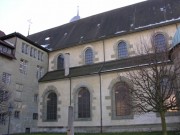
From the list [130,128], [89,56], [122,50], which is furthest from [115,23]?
[130,128]

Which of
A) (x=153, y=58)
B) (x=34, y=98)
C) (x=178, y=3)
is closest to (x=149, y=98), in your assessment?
(x=153, y=58)

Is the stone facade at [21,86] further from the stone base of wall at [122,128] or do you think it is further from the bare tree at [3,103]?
the stone base of wall at [122,128]

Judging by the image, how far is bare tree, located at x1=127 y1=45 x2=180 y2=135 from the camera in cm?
1612

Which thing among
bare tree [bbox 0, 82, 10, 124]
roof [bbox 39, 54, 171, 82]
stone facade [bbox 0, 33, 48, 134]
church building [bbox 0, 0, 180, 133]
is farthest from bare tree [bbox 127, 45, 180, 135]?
stone facade [bbox 0, 33, 48, 134]

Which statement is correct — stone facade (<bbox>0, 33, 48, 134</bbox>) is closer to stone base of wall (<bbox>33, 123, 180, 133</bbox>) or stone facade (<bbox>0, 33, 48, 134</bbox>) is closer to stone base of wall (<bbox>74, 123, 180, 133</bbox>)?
stone base of wall (<bbox>33, 123, 180, 133</bbox>)

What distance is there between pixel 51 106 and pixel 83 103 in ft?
15.0

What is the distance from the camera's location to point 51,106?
1123 inches

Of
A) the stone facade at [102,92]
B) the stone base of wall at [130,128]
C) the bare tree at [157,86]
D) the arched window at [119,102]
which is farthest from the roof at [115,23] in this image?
the stone base of wall at [130,128]

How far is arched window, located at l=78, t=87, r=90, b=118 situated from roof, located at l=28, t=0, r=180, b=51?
6.49 m

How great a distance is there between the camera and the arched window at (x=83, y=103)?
25.9 meters

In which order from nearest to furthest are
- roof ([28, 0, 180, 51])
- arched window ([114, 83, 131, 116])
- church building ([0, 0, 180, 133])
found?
church building ([0, 0, 180, 133]), arched window ([114, 83, 131, 116]), roof ([28, 0, 180, 51])

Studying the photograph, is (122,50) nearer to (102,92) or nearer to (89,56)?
(89,56)

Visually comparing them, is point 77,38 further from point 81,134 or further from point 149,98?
point 149,98

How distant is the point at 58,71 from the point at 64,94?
4.15 metres
